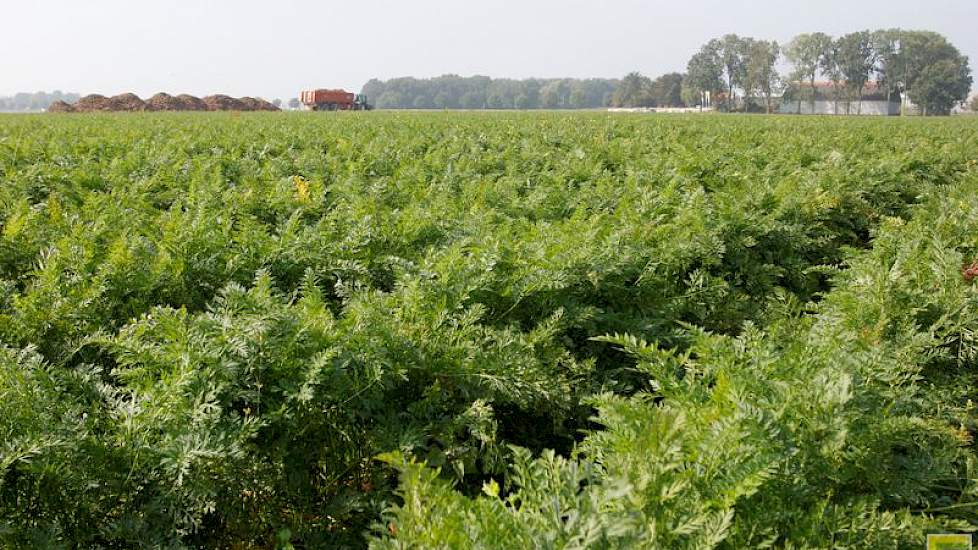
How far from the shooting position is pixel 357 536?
10.0 ft

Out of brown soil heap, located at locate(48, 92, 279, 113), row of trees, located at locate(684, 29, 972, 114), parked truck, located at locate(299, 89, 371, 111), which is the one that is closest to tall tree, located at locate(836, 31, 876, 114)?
row of trees, located at locate(684, 29, 972, 114)

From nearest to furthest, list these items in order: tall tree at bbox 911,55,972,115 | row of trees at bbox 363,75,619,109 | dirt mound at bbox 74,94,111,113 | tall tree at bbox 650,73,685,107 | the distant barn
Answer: dirt mound at bbox 74,94,111,113, tall tree at bbox 911,55,972,115, the distant barn, tall tree at bbox 650,73,685,107, row of trees at bbox 363,75,619,109

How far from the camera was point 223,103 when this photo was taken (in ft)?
193

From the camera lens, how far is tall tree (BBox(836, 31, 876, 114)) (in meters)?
106

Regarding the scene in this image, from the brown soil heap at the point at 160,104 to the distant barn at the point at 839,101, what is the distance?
78.6 meters

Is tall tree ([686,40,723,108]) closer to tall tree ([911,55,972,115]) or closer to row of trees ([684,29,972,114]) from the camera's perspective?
row of trees ([684,29,972,114])

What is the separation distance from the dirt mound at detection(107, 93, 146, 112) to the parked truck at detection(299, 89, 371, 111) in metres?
14.3

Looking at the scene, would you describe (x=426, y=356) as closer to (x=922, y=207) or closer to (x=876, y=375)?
(x=876, y=375)

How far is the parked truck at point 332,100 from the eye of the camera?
62438 mm

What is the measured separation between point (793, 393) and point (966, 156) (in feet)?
52.3

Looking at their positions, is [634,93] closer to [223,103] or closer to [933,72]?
[933,72]

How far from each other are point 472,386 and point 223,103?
61799mm

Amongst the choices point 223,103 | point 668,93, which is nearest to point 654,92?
point 668,93

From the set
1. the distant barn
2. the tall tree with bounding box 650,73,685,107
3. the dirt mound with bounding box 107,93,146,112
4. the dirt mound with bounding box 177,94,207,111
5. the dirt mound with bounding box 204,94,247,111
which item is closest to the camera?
the dirt mound with bounding box 107,93,146,112
